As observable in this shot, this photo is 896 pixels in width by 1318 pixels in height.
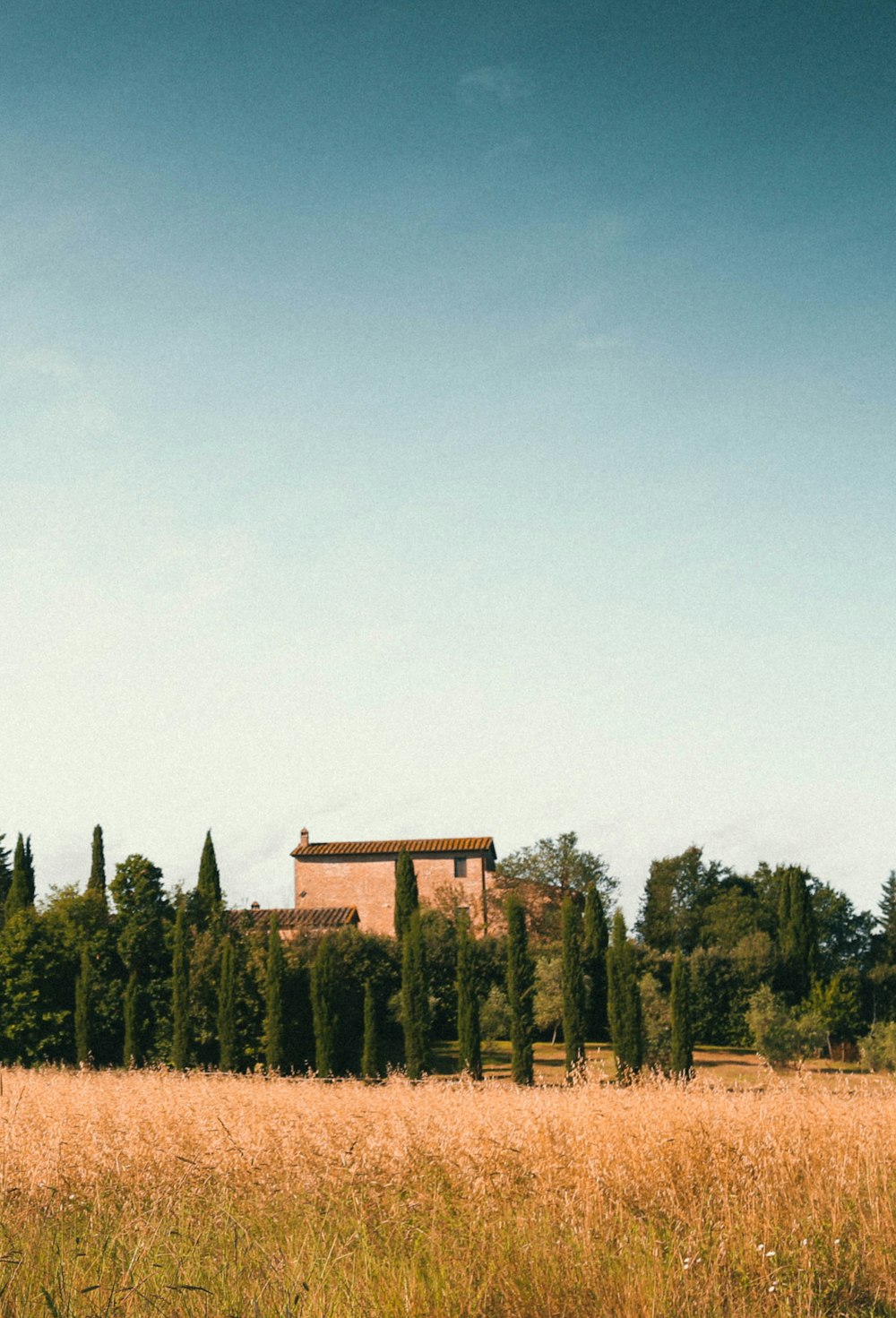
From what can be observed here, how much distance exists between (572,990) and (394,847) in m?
27.6

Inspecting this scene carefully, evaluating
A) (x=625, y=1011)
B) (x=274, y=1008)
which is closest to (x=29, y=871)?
(x=274, y=1008)

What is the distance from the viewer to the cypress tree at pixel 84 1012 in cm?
3875

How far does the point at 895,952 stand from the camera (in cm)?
7156

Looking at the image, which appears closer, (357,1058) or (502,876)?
(357,1058)

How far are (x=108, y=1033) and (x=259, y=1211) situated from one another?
3730cm

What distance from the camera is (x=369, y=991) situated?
37.5 m

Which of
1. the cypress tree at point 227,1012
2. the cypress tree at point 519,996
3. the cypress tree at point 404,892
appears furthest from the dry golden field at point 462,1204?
the cypress tree at point 404,892

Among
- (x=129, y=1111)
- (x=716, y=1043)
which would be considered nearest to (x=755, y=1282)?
(x=129, y=1111)

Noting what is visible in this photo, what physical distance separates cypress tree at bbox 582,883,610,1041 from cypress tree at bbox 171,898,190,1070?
1866 centimetres

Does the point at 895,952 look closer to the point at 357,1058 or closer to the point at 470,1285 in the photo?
the point at 357,1058

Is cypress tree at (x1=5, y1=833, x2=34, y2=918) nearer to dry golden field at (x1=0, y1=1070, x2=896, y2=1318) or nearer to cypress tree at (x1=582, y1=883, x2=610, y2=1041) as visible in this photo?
cypress tree at (x1=582, y1=883, x2=610, y2=1041)

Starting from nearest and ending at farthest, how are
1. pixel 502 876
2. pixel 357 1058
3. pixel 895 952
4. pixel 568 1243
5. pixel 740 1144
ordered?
pixel 568 1243, pixel 740 1144, pixel 357 1058, pixel 502 876, pixel 895 952

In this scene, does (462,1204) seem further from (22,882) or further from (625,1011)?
(22,882)

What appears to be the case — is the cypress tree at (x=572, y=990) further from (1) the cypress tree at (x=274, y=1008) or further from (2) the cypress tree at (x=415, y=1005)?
(1) the cypress tree at (x=274, y=1008)
